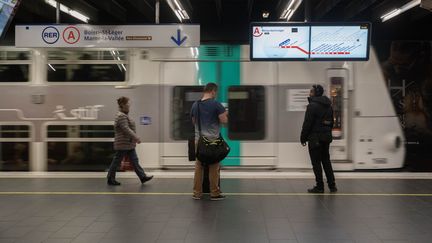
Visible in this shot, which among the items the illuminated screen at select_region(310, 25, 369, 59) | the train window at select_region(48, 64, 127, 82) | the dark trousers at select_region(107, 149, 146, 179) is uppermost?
the illuminated screen at select_region(310, 25, 369, 59)

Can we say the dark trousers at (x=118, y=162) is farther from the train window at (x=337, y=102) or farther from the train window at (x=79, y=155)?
the train window at (x=337, y=102)

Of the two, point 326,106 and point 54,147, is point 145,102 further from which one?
point 326,106

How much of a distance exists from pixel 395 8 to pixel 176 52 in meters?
5.36

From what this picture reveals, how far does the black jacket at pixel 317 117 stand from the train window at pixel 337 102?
5.13ft

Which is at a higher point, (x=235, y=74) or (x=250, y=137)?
(x=235, y=74)

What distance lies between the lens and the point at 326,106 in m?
6.93

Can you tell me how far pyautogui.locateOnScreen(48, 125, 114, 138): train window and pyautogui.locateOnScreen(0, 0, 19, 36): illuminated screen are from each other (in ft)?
13.0

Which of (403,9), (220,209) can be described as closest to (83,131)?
(220,209)

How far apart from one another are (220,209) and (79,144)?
3.59 metres

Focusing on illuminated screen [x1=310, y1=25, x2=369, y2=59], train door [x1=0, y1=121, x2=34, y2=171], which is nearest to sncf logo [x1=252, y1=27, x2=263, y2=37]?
illuminated screen [x1=310, y1=25, x2=369, y2=59]

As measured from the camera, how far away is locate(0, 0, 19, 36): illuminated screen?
4426 millimetres

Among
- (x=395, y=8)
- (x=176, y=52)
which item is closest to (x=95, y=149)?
(x=176, y=52)

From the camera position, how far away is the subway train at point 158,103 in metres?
8.38

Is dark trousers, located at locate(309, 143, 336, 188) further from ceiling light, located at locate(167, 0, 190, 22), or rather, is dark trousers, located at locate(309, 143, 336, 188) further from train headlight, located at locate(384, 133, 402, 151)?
ceiling light, located at locate(167, 0, 190, 22)
